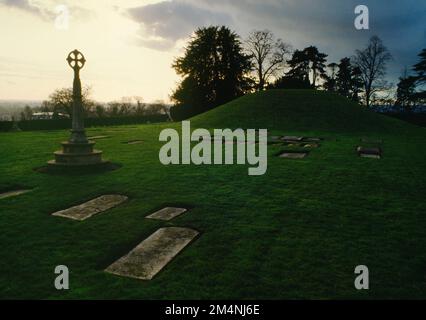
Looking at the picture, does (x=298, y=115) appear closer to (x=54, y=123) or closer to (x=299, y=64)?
(x=54, y=123)

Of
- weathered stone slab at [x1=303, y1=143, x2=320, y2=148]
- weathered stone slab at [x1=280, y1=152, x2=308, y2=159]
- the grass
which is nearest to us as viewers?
the grass

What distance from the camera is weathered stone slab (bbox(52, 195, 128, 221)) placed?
7.14m

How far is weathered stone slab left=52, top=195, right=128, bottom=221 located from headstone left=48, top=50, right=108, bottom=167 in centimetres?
382

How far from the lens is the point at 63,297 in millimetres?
4219

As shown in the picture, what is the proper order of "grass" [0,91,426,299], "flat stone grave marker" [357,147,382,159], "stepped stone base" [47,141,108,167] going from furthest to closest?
1. "flat stone grave marker" [357,147,382,159]
2. "stepped stone base" [47,141,108,167]
3. "grass" [0,91,426,299]

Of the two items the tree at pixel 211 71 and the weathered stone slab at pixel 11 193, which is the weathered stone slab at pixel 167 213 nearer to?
the weathered stone slab at pixel 11 193

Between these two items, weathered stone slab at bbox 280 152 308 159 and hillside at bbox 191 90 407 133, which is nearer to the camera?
weathered stone slab at bbox 280 152 308 159

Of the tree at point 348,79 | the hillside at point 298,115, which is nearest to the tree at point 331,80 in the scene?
the tree at point 348,79

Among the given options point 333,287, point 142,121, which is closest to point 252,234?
point 333,287

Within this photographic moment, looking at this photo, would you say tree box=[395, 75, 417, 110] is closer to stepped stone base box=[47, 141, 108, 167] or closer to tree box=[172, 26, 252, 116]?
tree box=[172, 26, 252, 116]

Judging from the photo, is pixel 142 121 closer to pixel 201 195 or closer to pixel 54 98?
pixel 54 98

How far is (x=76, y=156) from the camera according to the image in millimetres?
11609

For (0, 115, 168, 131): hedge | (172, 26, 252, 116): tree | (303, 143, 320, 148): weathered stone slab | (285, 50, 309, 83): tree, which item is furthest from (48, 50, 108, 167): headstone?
(285, 50, 309, 83): tree

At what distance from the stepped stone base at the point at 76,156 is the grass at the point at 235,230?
87 centimetres
